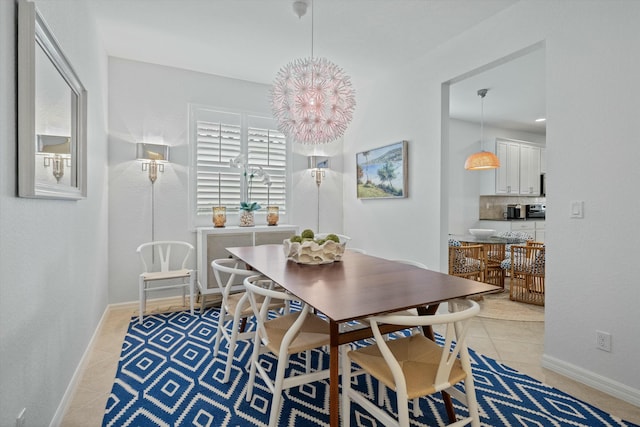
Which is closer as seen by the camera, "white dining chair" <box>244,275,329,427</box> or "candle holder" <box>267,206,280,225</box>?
"white dining chair" <box>244,275,329,427</box>

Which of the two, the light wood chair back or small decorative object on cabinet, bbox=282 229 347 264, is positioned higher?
small decorative object on cabinet, bbox=282 229 347 264

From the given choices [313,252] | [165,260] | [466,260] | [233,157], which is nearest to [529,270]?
[466,260]

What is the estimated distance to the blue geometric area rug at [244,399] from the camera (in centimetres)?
179

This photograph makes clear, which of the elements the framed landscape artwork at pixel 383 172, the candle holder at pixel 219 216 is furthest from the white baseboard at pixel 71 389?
the framed landscape artwork at pixel 383 172

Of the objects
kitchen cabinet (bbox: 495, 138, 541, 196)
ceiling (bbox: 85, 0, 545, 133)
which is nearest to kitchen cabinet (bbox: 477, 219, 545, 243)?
kitchen cabinet (bbox: 495, 138, 541, 196)

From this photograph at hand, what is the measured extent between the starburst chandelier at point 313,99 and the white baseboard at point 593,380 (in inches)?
90.8

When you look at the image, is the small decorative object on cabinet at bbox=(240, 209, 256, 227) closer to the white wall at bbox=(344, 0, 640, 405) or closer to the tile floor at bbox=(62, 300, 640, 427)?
the tile floor at bbox=(62, 300, 640, 427)

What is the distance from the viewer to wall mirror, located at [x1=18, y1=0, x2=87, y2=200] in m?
1.28

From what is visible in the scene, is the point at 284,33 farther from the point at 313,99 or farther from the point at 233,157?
the point at 233,157

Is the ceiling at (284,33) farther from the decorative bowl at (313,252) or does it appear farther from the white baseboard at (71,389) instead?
the white baseboard at (71,389)

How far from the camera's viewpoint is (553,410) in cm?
189

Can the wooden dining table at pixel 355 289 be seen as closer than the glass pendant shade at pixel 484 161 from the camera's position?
Yes

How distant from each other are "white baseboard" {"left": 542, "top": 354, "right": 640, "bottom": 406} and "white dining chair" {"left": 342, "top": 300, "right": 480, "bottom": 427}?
4.15 ft

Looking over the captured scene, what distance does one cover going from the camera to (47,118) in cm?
155
